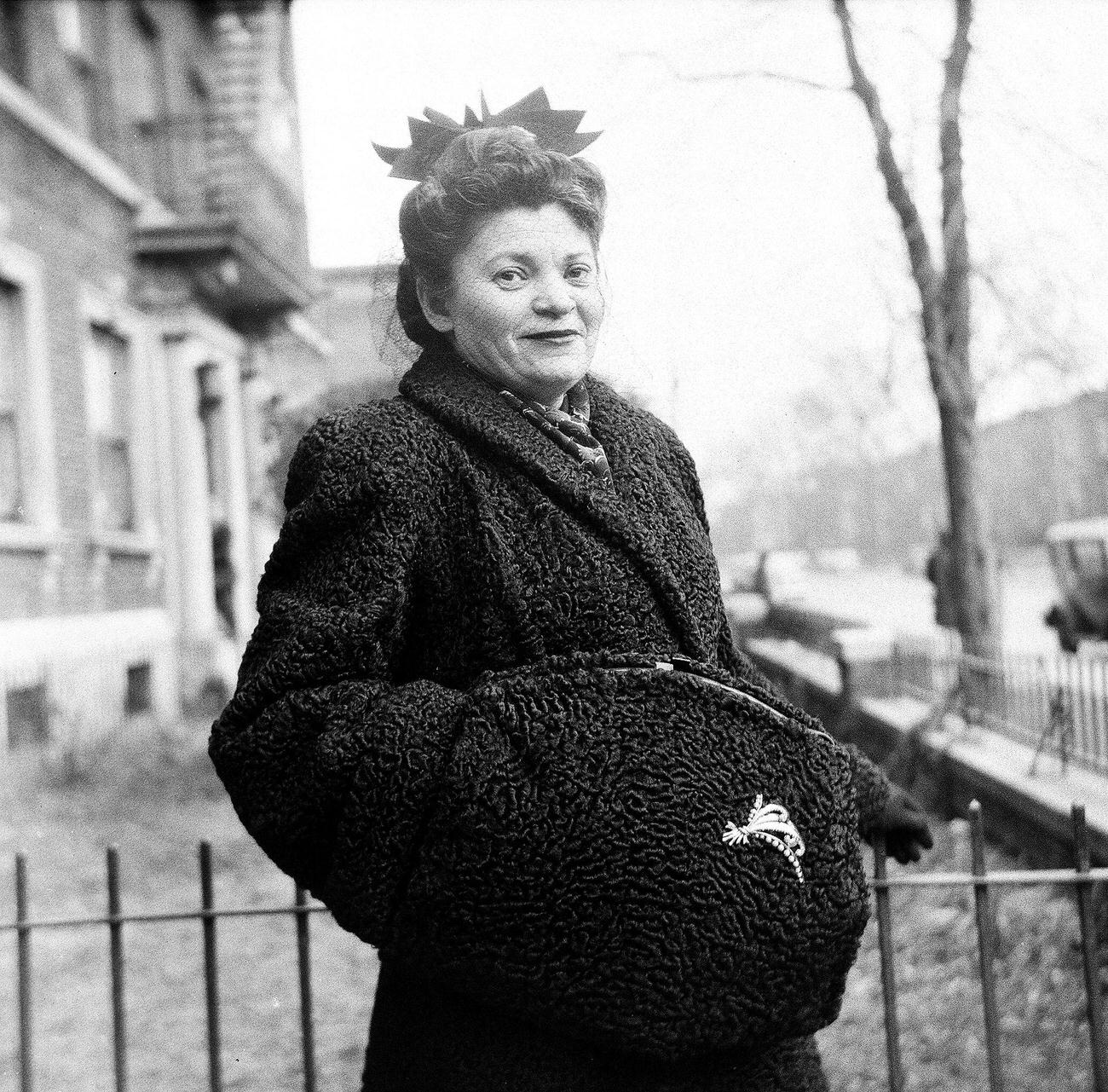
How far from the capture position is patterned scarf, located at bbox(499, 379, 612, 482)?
1.59 meters

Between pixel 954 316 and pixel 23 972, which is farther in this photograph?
pixel 954 316

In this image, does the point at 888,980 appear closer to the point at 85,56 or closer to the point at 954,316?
the point at 954,316

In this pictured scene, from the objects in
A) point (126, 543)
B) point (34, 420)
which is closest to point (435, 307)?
point (34, 420)

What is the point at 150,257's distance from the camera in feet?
35.1

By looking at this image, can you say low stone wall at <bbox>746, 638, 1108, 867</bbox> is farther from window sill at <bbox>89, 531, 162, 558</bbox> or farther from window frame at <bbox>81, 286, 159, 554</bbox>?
window frame at <bbox>81, 286, 159, 554</bbox>

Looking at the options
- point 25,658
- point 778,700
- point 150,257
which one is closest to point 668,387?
point 778,700

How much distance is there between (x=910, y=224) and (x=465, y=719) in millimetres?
5197

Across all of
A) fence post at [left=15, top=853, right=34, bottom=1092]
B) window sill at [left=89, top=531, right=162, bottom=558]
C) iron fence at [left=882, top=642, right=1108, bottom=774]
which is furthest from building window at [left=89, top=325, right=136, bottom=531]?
fence post at [left=15, top=853, right=34, bottom=1092]

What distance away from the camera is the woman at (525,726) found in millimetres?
1310

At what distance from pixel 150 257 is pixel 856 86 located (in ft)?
23.8

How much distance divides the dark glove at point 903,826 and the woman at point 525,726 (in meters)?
0.42

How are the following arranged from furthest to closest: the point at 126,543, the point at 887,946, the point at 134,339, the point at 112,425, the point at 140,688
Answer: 1. the point at 134,339
2. the point at 140,688
3. the point at 112,425
4. the point at 126,543
5. the point at 887,946

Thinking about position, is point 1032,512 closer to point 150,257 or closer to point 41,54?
point 150,257

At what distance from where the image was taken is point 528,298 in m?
1.55
